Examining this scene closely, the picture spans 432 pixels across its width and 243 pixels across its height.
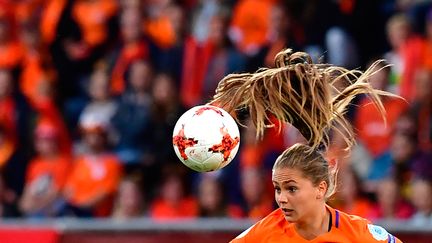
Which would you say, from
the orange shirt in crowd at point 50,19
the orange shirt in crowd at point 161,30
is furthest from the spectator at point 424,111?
the orange shirt in crowd at point 50,19

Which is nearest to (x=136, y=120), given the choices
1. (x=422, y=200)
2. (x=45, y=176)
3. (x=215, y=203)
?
(x=45, y=176)

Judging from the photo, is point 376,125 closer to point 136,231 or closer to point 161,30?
point 136,231

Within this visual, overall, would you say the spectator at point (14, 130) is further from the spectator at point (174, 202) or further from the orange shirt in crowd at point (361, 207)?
the orange shirt in crowd at point (361, 207)

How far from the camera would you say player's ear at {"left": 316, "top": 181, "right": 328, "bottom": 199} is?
20.9ft

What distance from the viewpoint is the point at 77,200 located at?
12.0 meters

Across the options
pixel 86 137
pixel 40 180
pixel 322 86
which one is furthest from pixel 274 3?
pixel 322 86

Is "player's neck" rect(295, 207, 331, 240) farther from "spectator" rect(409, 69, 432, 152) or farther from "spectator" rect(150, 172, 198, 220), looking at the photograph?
"spectator" rect(150, 172, 198, 220)

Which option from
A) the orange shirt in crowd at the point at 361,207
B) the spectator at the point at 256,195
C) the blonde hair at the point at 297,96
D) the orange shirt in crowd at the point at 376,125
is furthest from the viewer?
the spectator at the point at 256,195

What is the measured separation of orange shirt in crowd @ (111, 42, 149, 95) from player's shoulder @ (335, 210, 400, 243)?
6121 millimetres

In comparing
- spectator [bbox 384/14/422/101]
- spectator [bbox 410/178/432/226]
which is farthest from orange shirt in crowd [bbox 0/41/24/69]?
spectator [bbox 410/178/432/226]

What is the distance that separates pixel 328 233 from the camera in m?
6.40

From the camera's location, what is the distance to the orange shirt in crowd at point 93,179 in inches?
463

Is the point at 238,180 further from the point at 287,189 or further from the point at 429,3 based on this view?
the point at 287,189

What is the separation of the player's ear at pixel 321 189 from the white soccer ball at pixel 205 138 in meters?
0.56
